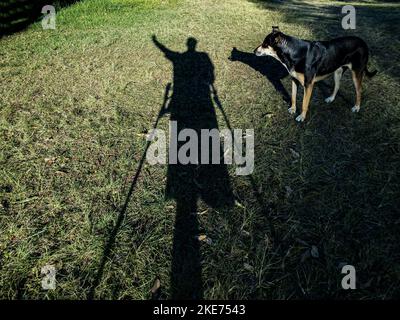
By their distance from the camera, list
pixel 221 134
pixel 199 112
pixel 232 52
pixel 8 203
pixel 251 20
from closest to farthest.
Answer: pixel 8 203 → pixel 221 134 → pixel 199 112 → pixel 232 52 → pixel 251 20

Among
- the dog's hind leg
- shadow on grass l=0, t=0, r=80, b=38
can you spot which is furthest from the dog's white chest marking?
shadow on grass l=0, t=0, r=80, b=38

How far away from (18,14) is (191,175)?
1108 centimetres

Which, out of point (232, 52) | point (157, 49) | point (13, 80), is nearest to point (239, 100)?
point (232, 52)

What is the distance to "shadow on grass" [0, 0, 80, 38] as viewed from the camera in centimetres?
1098

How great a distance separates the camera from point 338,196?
4.62 metres

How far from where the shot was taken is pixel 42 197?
470cm

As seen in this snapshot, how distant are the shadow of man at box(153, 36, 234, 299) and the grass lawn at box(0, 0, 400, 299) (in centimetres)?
8

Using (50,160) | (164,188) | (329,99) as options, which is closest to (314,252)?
(164,188)

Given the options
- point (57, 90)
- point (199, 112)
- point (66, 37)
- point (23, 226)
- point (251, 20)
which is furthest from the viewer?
point (251, 20)

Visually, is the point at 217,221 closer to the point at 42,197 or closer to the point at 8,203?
the point at 42,197

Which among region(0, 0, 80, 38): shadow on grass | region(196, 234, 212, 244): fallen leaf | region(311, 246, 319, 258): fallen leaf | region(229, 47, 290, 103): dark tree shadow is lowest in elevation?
region(311, 246, 319, 258): fallen leaf

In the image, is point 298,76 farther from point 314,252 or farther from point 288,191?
point 314,252

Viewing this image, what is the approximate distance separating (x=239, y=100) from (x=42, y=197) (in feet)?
15.4

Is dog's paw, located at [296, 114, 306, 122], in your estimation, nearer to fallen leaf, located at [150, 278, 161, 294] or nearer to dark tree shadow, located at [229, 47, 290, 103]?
dark tree shadow, located at [229, 47, 290, 103]
